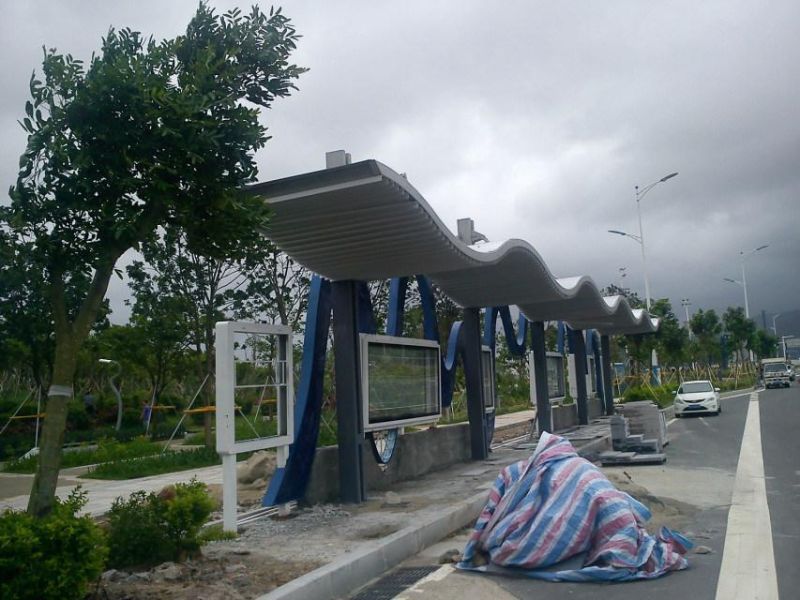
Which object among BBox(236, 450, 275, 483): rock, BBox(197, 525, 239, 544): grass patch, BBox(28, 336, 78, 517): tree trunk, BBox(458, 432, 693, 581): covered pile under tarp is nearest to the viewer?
BBox(28, 336, 78, 517): tree trunk

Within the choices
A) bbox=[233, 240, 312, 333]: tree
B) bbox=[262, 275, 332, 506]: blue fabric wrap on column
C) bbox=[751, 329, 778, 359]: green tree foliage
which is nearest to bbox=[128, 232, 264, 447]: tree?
bbox=[233, 240, 312, 333]: tree

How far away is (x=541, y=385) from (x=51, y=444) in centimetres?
1524

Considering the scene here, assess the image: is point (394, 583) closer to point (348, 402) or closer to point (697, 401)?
point (348, 402)

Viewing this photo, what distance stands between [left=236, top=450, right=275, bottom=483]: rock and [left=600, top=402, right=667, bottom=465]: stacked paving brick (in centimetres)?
657

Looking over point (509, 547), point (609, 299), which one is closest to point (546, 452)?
point (509, 547)

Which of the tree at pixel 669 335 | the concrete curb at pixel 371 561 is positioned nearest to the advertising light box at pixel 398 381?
the concrete curb at pixel 371 561

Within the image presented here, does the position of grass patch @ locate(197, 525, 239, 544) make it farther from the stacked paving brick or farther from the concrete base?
the stacked paving brick

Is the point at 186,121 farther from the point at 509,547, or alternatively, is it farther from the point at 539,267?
the point at 539,267

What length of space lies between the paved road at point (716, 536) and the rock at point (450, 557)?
0.46 ft

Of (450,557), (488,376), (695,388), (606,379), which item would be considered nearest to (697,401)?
(695,388)

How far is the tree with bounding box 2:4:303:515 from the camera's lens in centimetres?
567

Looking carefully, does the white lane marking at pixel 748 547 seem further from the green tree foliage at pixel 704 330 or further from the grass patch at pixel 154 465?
the green tree foliage at pixel 704 330

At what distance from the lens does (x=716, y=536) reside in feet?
26.1

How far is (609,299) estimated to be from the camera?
71.9 ft
